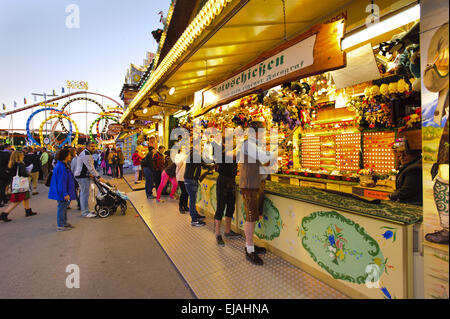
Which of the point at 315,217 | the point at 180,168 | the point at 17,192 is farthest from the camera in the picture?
the point at 180,168

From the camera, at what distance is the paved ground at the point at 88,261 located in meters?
2.56

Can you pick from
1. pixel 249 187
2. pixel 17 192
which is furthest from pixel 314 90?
pixel 17 192

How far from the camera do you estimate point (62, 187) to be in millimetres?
4500

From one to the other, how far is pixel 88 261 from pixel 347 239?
12.4 ft

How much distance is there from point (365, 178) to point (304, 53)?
12.3 feet

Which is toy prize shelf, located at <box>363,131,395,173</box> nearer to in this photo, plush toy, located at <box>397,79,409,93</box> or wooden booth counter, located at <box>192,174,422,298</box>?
plush toy, located at <box>397,79,409,93</box>

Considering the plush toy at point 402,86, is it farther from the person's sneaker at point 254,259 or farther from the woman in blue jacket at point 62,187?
the woman in blue jacket at point 62,187

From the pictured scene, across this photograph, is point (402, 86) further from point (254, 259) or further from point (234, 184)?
point (254, 259)

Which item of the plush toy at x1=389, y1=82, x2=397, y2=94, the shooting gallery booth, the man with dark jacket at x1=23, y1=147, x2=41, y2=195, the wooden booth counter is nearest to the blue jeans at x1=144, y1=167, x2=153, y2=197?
the shooting gallery booth

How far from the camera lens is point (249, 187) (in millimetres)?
3039

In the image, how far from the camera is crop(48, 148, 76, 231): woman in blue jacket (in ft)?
14.8

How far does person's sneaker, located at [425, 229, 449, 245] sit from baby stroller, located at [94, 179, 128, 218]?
6329mm
